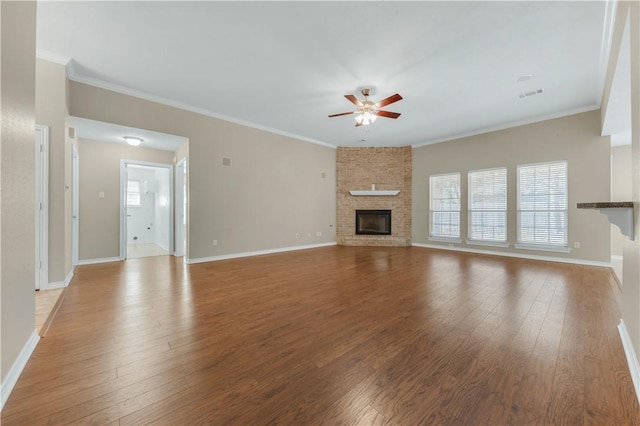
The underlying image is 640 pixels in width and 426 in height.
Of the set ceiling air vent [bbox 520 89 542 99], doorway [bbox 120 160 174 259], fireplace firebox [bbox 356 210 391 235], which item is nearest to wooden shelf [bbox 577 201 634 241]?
ceiling air vent [bbox 520 89 542 99]

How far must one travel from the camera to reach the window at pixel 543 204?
528cm

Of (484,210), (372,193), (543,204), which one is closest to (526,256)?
(543,204)

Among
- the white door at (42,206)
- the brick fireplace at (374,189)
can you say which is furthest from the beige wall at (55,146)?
the brick fireplace at (374,189)

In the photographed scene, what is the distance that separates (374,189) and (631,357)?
6.43 metres

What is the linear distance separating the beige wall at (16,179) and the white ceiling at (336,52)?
1177mm

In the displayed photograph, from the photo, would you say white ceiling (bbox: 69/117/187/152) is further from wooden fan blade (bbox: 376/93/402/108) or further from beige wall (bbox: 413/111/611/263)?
beige wall (bbox: 413/111/611/263)

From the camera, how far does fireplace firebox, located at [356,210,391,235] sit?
7.88 m

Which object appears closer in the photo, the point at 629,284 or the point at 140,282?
the point at 629,284

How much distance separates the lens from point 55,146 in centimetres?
344

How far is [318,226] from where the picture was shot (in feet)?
24.9

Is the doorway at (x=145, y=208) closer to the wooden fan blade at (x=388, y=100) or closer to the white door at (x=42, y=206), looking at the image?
the white door at (x=42, y=206)

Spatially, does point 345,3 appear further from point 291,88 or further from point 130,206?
point 130,206

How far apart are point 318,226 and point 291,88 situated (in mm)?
4224

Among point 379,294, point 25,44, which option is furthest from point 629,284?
point 25,44
